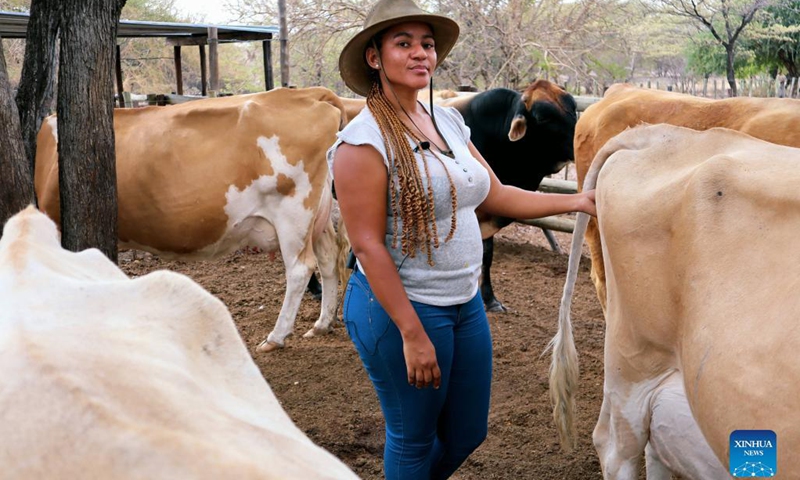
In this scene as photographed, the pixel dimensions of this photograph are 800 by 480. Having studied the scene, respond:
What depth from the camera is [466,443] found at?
2521mm

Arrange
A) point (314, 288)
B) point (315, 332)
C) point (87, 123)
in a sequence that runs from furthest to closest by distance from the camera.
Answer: point (314, 288), point (315, 332), point (87, 123)

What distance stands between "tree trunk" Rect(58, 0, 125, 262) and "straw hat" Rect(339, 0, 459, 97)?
1233 millimetres

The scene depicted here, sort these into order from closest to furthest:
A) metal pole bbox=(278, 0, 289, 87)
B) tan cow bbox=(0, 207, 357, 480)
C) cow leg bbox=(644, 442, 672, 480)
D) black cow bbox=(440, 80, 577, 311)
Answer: tan cow bbox=(0, 207, 357, 480) → cow leg bbox=(644, 442, 672, 480) → black cow bbox=(440, 80, 577, 311) → metal pole bbox=(278, 0, 289, 87)

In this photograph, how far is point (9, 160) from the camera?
294 centimetres

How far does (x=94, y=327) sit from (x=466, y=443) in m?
1.59

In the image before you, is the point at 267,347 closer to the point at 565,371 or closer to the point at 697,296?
the point at 565,371

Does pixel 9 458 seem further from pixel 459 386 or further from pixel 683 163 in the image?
pixel 683 163

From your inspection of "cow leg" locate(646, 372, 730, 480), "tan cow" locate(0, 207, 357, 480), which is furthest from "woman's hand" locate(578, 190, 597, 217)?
"tan cow" locate(0, 207, 357, 480)

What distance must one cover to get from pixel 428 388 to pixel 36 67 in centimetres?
257

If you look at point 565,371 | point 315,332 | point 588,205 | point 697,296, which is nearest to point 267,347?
point 315,332

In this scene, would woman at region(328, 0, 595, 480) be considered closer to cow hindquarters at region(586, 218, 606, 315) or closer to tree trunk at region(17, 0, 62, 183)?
tree trunk at region(17, 0, 62, 183)

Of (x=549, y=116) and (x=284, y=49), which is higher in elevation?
(x=549, y=116)

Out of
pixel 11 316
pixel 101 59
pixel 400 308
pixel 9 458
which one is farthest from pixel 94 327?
pixel 101 59

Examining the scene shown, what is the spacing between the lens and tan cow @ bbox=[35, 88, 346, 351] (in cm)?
508
